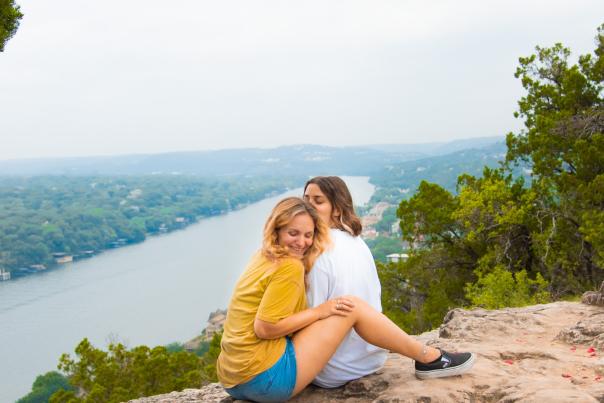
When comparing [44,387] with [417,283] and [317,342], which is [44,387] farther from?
[317,342]

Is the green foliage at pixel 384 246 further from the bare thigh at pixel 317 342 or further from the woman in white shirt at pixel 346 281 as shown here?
the bare thigh at pixel 317 342

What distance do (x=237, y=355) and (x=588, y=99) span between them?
1144 cm

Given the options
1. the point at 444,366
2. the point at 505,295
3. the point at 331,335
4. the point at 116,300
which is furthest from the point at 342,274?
the point at 116,300

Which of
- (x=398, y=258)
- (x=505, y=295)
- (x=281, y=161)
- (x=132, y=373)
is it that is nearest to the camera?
(x=505, y=295)

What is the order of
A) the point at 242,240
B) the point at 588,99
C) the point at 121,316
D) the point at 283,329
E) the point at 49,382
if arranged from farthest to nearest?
the point at 242,240 → the point at 121,316 → the point at 49,382 → the point at 588,99 → the point at 283,329

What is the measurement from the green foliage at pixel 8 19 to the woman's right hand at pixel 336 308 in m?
4.80

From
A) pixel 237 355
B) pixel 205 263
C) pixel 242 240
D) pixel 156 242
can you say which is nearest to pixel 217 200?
pixel 156 242

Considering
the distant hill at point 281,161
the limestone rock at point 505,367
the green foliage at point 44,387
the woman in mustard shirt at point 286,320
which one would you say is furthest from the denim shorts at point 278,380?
the distant hill at point 281,161

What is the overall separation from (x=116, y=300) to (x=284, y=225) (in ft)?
125

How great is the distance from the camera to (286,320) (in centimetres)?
242

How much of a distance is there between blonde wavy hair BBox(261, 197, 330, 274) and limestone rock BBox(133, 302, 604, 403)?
748 millimetres

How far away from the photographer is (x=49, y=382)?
23.0m

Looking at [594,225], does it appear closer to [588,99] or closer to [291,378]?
[588,99]

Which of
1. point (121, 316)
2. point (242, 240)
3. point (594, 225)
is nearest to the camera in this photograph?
point (594, 225)
